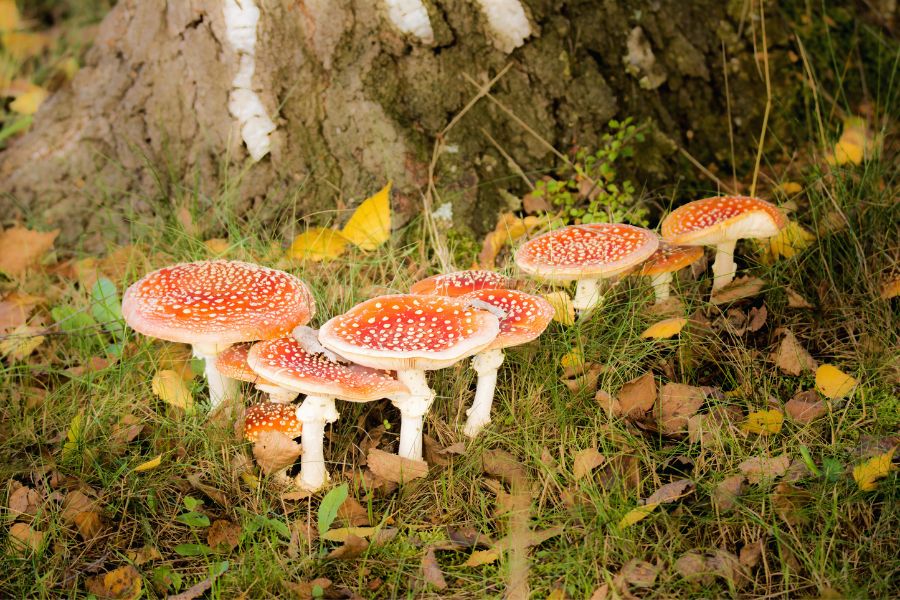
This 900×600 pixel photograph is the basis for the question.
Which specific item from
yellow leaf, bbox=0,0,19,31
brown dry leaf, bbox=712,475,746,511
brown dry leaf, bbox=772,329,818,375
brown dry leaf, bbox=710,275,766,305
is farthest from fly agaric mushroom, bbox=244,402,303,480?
yellow leaf, bbox=0,0,19,31

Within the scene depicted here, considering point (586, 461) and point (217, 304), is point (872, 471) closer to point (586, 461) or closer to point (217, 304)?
point (586, 461)

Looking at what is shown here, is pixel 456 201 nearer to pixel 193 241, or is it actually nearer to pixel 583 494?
pixel 193 241

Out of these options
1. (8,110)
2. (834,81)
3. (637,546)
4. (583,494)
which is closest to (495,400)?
(583,494)

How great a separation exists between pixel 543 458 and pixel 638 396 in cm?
47

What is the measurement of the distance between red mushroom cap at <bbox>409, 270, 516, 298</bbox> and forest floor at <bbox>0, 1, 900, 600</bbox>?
0.99 ft

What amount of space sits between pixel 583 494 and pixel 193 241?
2277mm

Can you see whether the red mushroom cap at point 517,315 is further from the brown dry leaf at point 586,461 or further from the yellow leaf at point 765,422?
the yellow leaf at point 765,422

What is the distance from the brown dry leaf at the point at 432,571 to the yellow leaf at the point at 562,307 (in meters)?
1.09

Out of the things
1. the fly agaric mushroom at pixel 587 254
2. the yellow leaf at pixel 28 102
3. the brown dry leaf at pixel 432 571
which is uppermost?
the yellow leaf at pixel 28 102

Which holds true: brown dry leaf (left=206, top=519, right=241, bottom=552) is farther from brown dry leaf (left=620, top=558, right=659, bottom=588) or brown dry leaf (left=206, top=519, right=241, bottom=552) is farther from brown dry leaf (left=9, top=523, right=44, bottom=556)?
brown dry leaf (left=620, top=558, right=659, bottom=588)

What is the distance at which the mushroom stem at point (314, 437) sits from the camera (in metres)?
2.96

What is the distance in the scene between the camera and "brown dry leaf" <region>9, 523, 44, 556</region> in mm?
2835

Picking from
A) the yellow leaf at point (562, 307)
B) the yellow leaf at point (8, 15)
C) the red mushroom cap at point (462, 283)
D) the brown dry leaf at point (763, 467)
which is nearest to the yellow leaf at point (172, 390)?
the red mushroom cap at point (462, 283)

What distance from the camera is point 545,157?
432cm
